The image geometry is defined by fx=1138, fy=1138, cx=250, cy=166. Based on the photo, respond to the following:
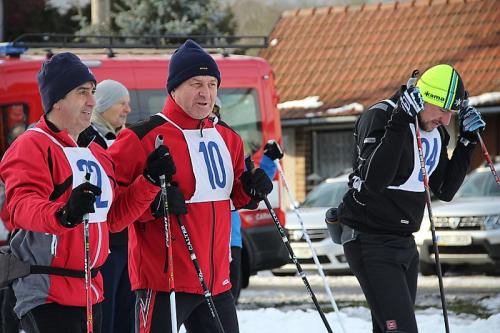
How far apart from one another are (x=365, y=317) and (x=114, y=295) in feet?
15.2

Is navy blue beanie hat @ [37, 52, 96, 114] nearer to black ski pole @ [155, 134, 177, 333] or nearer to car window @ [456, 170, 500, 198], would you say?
black ski pole @ [155, 134, 177, 333]

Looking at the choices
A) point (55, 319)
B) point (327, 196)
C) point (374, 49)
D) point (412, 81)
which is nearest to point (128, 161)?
point (55, 319)

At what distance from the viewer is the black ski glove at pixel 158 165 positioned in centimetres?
491

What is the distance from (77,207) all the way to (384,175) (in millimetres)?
1935

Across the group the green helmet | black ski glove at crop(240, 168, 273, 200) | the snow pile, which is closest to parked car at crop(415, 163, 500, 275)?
the green helmet

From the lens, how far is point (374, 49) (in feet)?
77.8

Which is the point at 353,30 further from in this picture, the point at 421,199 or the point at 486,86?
the point at 421,199

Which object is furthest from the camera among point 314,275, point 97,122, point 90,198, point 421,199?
point 314,275

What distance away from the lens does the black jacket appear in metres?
5.72

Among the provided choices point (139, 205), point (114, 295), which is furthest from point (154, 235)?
point (114, 295)

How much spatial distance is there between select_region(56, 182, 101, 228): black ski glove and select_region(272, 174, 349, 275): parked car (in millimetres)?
9926

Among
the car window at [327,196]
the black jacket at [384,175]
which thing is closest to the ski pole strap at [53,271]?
the black jacket at [384,175]

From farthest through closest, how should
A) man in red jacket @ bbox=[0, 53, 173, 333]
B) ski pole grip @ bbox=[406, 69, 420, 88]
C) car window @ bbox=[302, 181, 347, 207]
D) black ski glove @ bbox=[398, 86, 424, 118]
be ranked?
car window @ bbox=[302, 181, 347, 207], ski pole grip @ bbox=[406, 69, 420, 88], black ski glove @ bbox=[398, 86, 424, 118], man in red jacket @ bbox=[0, 53, 173, 333]

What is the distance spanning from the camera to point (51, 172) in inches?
185
